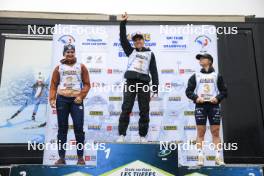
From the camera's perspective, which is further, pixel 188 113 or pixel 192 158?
pixel 188 113

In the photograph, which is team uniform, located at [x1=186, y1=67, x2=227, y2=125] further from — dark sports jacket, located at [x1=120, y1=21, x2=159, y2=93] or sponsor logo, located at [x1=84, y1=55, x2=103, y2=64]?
sponsor logo, located at [x1=84, y1=55, x2=103, y2=64]

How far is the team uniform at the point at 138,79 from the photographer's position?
2.55 metres

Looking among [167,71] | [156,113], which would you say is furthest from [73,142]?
[167,71]

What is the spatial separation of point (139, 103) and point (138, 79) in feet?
0.63

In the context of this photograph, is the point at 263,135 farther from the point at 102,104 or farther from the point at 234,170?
the point at 102,104

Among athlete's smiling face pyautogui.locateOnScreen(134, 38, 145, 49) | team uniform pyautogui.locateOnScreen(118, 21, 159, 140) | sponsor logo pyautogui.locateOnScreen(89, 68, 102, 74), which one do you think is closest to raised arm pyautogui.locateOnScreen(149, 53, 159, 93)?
team uniform pyautogui.locateOnScreen(118, 21, 159, 140)

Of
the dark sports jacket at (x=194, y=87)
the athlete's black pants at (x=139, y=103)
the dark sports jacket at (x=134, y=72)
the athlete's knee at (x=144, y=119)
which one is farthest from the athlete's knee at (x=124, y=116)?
the dark sports jacket at (x=194, y=87)

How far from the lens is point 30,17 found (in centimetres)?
283

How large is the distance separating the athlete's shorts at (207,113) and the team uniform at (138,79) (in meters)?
0.37

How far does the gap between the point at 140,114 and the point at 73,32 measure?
91cm

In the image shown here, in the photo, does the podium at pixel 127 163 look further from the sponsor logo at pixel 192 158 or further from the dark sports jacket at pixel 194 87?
the dark sports jacket at pixel 194 87

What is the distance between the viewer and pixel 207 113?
101 inches

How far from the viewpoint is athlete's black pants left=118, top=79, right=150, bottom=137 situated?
2.54m

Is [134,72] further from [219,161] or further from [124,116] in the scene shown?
[219,161]
